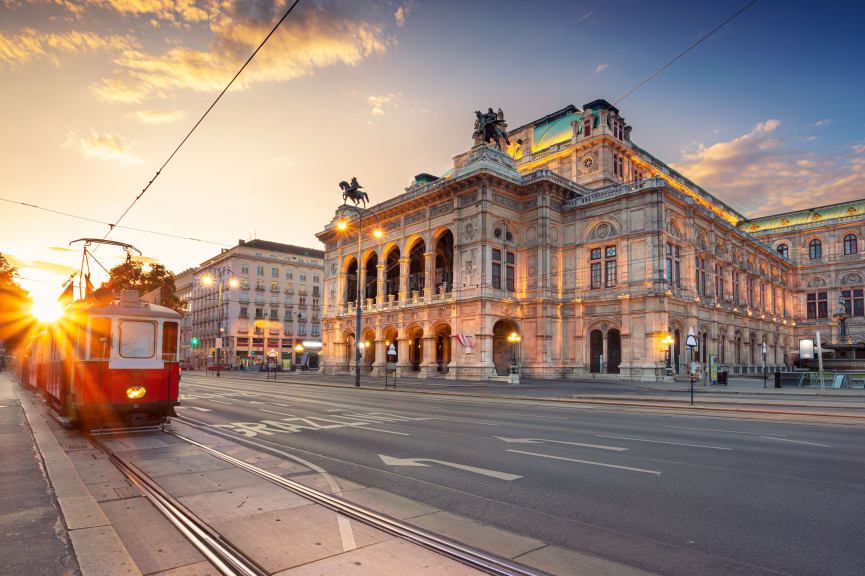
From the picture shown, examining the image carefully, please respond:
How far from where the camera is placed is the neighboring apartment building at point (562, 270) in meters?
44.1

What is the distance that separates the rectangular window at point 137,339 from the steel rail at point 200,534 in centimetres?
470

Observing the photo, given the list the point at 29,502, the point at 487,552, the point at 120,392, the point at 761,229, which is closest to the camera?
the point at 487,552

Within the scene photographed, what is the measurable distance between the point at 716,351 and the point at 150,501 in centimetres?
5321

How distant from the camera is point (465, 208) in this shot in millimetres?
47688

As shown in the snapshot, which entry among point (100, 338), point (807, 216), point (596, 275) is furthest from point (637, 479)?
point (807, 216)

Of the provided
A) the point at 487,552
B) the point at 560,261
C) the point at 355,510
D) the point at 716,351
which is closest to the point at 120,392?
the point at 355,510

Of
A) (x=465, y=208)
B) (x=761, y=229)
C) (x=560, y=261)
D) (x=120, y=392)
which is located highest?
(x=761, y=229)

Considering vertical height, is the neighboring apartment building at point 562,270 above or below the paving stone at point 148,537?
above

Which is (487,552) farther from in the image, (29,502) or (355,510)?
(29,502)

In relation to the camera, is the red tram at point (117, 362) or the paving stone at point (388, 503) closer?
the paving stone at point (388, 503)


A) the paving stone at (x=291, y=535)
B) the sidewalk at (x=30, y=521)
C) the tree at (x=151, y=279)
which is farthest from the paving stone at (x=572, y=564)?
the tree at (x=151, y=279)

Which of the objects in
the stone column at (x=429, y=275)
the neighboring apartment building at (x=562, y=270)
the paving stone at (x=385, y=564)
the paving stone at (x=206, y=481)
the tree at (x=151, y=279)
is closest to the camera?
the paving stone at (x=385, y=564)

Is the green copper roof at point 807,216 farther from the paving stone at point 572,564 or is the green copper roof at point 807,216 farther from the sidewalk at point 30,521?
the sidewalk at point 30,521

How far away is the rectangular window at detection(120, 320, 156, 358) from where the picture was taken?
1207 centimetres
